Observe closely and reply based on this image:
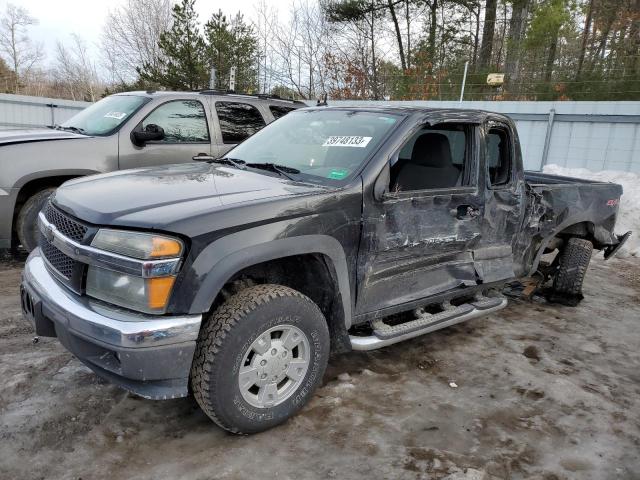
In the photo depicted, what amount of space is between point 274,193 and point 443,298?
160 centimetres

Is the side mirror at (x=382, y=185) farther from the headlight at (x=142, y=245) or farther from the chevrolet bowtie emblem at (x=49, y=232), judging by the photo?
the chevrolet bowtie emblem at (x=49, y=232)

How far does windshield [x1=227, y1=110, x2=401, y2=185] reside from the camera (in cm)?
317

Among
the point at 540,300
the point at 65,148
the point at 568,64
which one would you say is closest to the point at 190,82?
the point at 568,64

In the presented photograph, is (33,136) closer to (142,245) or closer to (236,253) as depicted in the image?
(142,245)

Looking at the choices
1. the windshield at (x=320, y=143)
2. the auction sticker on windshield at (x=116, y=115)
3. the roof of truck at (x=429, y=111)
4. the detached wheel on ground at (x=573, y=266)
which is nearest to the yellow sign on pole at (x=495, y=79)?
the detached wheel on ground at (x=573, y=266)

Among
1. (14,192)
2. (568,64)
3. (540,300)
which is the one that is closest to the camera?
(14,192)

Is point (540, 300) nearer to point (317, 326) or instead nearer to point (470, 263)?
point (470, 263)

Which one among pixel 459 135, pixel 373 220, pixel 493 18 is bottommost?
pixel 373 220

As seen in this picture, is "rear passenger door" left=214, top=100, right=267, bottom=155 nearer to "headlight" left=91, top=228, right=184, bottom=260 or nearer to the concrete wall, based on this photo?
"headlight" left=91, top=228, right=184, bottom=260

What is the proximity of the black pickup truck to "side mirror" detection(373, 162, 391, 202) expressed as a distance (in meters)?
0.01

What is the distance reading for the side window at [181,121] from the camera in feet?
18.5

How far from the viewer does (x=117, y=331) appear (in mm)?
2229

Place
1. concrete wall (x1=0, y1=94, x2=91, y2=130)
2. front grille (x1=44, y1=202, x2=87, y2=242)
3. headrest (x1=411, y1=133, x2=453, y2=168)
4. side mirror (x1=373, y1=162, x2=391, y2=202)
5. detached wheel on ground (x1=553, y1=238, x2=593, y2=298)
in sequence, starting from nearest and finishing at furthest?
front grille (x1=44, y1=202, x2=87, y2=242)
side mirror (x1=373, y1=162, x2=391, y2=202)
headrest (x1=411, y1=133, x2=453, y2=168)
detached wheel on ground (x1=553, y1=238, x2=593, y2=298)
concrete wall (x1=0, y1=94, x2=91, y2=130)

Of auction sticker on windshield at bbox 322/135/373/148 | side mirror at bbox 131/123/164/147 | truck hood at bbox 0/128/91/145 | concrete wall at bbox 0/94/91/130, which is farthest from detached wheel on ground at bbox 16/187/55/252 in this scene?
concrete wall at bbox 0/94/91/130
